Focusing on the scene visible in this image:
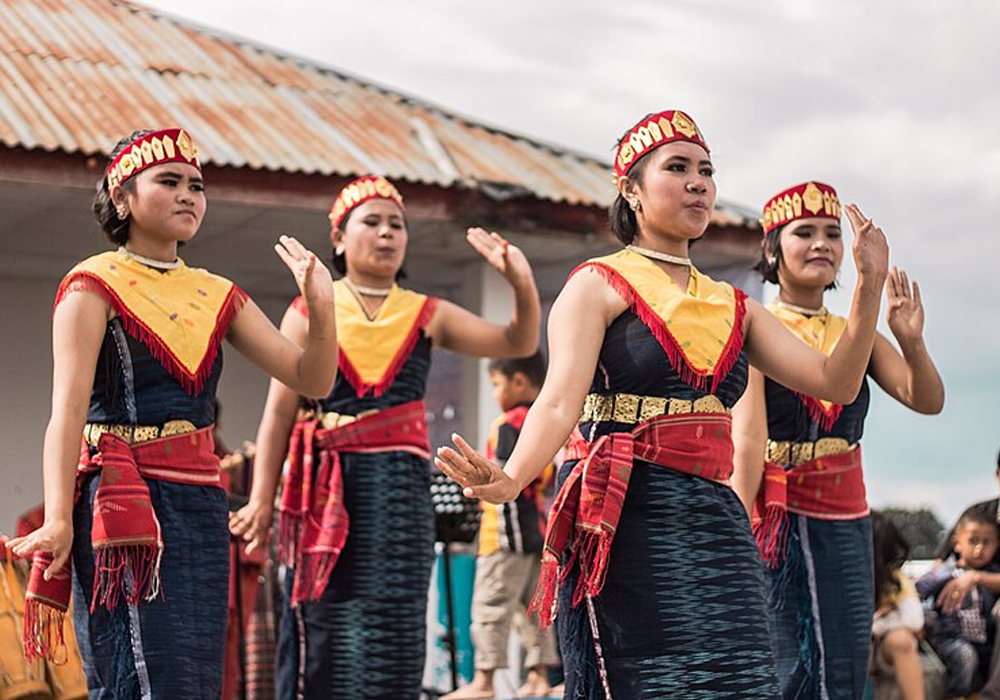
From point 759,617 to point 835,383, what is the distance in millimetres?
614

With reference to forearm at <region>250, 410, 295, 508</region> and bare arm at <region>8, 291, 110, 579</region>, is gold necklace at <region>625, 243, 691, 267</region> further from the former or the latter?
forearm at <region>250, 410, 295, 508</region>

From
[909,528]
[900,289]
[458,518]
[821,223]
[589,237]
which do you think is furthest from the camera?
[909,528]

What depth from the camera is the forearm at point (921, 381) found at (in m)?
4.61

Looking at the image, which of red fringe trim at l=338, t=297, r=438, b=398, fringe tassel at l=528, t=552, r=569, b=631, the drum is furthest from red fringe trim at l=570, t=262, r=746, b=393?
the drum

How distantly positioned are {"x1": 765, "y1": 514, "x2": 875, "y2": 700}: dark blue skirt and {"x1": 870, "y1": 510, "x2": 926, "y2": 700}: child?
2376mm

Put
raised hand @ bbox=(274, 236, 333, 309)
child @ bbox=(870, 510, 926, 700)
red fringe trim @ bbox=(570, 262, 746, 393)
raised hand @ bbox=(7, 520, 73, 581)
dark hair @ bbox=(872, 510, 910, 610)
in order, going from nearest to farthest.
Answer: red fringe trim @ bbox=(570, 262, 746, 393)
raised hand @ bbox=(7, 520, 73, 581)
raised hand @ bbox=(274, 236, 333, 309)
dark hair @ bbox=(872, 510, 910, 610)
child @ bbox=(870, 510, 926, 700)

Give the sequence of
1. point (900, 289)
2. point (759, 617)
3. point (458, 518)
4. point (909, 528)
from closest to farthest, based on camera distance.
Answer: point (759, 617) → point (900, 289) → point (458, 518) → point (909, 528)

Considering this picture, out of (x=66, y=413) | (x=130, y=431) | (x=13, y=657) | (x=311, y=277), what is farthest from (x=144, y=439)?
(x=13, y=657)

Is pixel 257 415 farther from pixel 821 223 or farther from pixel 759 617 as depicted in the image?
pixel 759 617

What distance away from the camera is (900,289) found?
457 cm

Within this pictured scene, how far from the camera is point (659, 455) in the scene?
11.8ft

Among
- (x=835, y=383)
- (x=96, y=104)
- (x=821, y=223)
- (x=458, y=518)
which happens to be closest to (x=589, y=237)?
(x=458, y=518)

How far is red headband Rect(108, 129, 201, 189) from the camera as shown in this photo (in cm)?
420

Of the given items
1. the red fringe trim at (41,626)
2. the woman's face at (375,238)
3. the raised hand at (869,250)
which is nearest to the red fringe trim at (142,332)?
the red fringe trim at (41,626)
